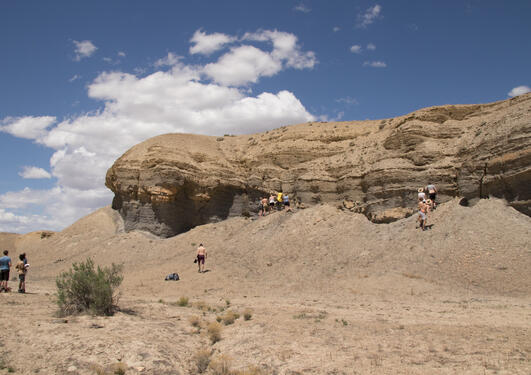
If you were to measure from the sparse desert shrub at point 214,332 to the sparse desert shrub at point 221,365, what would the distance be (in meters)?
1.28

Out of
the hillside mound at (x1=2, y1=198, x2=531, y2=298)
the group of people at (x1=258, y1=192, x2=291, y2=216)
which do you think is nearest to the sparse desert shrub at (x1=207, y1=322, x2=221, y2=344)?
the hillside mound at (x1=2, y1=198, x2=531, y2=298)

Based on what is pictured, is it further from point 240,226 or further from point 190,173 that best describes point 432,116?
point 190,173

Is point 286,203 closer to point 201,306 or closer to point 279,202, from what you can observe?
point 279,202

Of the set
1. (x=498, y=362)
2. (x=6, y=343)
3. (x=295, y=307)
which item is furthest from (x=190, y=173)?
(x=498, y=362)

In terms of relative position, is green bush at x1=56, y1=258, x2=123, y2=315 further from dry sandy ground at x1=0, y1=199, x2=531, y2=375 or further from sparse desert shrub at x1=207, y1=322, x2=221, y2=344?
sparse desert shrub at x1=207, y1=322, x2=221, y2=344

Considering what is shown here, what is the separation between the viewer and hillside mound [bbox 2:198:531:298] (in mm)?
14148

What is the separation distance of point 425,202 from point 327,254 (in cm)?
509

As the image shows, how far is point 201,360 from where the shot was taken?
25.1ft

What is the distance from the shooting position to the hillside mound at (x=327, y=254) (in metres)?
14.1

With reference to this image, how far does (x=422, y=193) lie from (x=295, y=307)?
9819 mm

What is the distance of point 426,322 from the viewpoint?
29.3 feet

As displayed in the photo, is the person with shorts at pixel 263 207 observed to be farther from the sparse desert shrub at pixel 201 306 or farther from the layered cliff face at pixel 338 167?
the sparse desert shrub at pixel 201 306

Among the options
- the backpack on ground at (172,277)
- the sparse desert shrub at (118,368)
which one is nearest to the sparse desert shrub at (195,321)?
the sparse desert shrub at (118,368)

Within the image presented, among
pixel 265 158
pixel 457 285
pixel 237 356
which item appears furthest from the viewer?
pixel 265 158
